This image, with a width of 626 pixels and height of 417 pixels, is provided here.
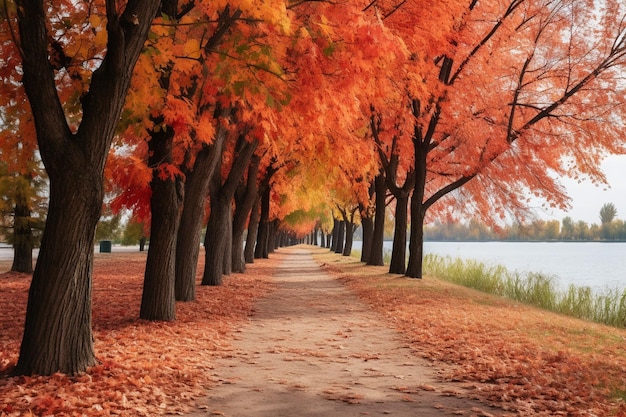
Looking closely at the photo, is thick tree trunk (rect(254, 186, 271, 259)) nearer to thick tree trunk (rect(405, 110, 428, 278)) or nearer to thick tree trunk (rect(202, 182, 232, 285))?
thick tree trunk (rect(405, 110, 428, 278))

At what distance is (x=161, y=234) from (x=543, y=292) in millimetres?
11802

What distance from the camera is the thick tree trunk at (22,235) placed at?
22.1 metres

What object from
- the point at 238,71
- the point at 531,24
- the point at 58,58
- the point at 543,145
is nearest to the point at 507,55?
the point at 531,24

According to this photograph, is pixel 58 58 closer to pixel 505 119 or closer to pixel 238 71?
pixel 238 71

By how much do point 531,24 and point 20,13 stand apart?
1734 cm

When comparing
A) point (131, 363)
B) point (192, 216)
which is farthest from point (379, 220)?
point (131, 363)

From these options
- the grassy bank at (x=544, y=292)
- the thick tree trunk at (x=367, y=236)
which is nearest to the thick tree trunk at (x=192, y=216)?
the grassy bank at (x=544, y=292)

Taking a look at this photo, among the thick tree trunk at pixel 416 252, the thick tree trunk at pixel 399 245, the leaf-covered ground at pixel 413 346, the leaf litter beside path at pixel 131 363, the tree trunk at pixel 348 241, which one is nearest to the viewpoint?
the leaf litter beside path at pixel 131 363

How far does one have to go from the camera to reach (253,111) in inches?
506

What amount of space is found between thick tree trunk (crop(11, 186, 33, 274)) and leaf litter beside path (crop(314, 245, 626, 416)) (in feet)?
47.7

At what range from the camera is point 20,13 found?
637cm

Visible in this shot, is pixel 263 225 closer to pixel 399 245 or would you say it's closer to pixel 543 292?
pixel 399 245

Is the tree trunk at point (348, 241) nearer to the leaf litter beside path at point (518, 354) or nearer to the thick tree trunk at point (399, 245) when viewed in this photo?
the thick tree trunk at point (399, 245)

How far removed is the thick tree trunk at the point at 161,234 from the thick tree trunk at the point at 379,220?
18902 millimetres
